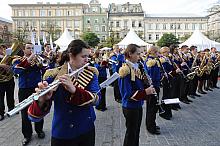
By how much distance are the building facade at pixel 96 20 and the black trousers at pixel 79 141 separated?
88.9 m

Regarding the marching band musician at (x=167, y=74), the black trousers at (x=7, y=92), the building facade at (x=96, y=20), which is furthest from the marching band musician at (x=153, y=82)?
the building facade at (x=96, y=20)

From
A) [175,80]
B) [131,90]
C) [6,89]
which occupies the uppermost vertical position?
[131,90]

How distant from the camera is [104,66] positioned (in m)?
9.25

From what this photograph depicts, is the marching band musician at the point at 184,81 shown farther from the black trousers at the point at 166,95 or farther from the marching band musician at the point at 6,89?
the marching band musician at the point at 6,89

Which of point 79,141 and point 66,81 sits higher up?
point 66,81

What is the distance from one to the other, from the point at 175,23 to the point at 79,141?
295ft

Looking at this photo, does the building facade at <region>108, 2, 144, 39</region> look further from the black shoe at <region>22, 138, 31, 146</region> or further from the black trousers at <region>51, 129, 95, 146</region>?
the black trousers at <region>51, 129, 95, 146</region>

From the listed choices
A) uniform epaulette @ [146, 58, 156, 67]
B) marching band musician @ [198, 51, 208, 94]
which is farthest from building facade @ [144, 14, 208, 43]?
uniform epaulette @ [146, 58, 156, 67]

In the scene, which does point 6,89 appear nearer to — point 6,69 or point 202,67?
point 6,69

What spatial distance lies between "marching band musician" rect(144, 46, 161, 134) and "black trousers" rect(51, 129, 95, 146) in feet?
10.9

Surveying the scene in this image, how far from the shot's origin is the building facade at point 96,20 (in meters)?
91.5

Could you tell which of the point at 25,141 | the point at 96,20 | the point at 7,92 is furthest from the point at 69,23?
the point at 25,141

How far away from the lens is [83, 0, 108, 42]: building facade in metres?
91.5

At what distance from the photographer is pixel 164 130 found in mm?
6234
